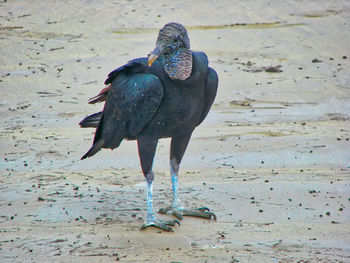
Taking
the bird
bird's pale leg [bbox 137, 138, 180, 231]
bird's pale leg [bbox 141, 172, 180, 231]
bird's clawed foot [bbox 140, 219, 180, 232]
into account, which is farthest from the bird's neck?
bird's clawed foot [bbox 140, 219, 180, 232]

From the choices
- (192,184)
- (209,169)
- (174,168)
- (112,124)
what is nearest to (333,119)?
(209,169)

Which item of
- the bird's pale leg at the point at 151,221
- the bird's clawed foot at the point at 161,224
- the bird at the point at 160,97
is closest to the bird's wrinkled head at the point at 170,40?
the bird at the point at 160,97

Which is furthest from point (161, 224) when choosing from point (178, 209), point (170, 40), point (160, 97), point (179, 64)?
point (170, 40)

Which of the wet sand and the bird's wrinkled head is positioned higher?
the bird's wrinkled head

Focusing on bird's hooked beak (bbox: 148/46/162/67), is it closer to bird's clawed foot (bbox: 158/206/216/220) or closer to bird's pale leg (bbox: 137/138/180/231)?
bird's pale leg (bbox: 137/138/180/231)

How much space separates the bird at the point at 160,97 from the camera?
4.69m

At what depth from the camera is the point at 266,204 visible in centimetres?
539

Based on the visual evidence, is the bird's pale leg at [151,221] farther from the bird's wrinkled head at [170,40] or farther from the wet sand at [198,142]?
the bird's wrinkled head at [170,40]

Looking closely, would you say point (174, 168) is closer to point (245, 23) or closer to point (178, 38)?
point (178, 38)

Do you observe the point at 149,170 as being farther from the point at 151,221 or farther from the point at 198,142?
the point at 198,142

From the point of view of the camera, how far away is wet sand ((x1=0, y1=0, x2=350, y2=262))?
15.4ft

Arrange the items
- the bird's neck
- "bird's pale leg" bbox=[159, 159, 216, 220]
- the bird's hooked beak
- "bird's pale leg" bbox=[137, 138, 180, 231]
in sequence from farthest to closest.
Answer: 1. "bird's pale leg" bbox=[159, 159, 216, 220]
2. "bird's pale leg" bbox=[137, 138, 180, 231]
3. the bird's neck
4. the bird's hooked beak

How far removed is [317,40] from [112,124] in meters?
6.22

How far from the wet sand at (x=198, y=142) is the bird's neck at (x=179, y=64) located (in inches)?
50.8
